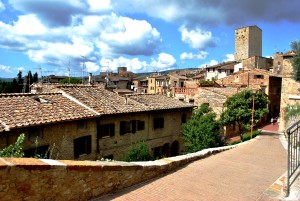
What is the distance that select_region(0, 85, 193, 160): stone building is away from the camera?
624 inches

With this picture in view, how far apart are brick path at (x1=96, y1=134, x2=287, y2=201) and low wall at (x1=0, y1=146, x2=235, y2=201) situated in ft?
Answer: 1.11

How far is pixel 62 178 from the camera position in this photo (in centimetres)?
610

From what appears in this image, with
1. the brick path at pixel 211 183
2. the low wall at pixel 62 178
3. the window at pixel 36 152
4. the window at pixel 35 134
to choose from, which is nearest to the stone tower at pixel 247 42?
the window at pixel 36 152

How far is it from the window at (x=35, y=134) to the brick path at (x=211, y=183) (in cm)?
894

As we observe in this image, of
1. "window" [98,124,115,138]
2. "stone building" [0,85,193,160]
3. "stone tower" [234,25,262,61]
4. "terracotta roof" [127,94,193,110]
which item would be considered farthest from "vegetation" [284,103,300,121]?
"stone tower" [234,25,262,61]

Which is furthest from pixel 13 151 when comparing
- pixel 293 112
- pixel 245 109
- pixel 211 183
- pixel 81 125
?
pixel 245 109

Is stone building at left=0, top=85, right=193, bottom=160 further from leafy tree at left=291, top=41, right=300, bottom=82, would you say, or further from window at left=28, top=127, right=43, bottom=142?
leafy tree at left=291, top=41, right=300, bottom=82

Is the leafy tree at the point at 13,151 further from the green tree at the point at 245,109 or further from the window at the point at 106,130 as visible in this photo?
the green tree at the point at 245,109

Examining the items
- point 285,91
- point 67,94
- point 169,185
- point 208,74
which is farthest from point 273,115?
point 169,185

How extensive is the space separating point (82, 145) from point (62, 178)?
527 inches

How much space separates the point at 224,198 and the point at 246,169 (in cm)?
422

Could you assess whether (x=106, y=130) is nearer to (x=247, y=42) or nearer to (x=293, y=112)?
(x=293, y=112)

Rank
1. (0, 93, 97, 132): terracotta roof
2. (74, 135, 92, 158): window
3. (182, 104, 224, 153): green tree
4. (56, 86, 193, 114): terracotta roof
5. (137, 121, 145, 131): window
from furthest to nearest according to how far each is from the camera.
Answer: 1. (137, 121, 145, 131): window
2. (182, 104, 224, 153): green tree
3. (56, 86, 193, 114): terracotta roof
4. (74, 135, 92, 158): window
5. (0, 93, 97, 132): terracotta roof

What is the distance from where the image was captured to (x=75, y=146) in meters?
18.5
